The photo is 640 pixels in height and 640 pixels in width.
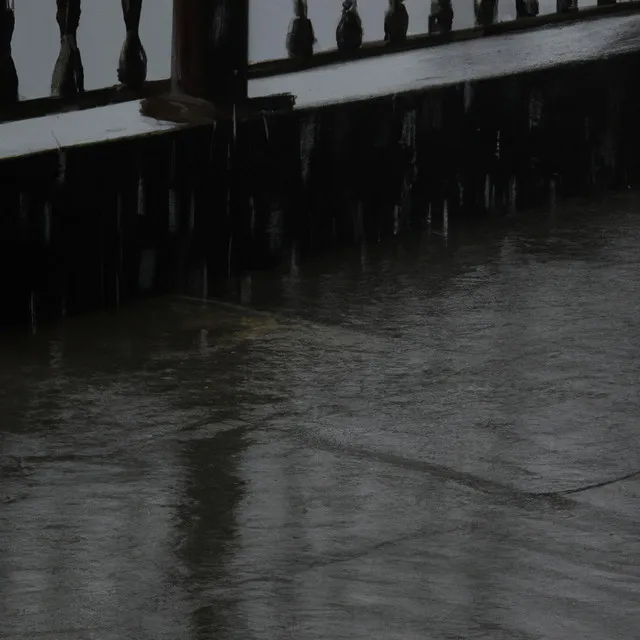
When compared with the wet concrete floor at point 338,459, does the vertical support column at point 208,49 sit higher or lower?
higher

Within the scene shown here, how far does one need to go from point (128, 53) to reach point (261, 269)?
94 cm

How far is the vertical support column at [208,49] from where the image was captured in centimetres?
687

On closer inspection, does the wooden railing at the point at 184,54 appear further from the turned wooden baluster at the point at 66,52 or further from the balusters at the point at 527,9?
the balusters at the point at 527,9

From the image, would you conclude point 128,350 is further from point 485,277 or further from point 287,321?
point 485,277

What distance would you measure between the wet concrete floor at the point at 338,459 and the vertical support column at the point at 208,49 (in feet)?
2.39

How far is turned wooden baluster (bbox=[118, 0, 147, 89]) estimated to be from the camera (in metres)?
6.86

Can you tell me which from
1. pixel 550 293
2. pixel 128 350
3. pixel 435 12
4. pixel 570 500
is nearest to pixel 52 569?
pixel 570 500

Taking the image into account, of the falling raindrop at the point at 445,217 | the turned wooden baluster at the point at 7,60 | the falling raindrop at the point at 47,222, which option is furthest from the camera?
the falling raindrop at the point at 445,217

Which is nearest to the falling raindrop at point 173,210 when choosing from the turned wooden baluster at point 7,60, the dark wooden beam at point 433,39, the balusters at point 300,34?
the turned wooden baluster at point 7,60

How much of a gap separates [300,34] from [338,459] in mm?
3308

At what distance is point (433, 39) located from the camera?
8422 millimetres

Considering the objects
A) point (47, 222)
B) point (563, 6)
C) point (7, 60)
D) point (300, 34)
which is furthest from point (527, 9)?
point (47, 222)

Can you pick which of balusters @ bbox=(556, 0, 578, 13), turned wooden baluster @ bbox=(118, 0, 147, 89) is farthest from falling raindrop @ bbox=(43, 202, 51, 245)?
balusters @ bbox=(556, 0, 578, 13)

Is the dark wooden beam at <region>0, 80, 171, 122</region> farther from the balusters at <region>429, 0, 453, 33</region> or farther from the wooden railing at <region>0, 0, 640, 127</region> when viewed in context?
the balusters at <region>429, 0, 453, 33</region>
